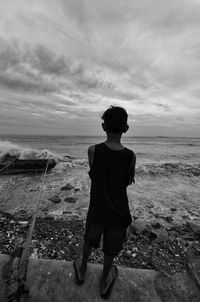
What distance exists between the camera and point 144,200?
7.42m

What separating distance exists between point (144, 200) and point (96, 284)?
18.3 feet

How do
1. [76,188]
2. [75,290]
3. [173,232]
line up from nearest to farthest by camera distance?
[75,290], [173,232], [76,188]

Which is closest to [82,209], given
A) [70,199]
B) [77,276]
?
[70,199]

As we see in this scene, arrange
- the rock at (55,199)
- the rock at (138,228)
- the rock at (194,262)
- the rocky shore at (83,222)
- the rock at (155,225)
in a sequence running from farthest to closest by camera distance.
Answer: the rock at (55,199)
the rock at (155,225)
the rock at (138,228)
the rocky shore at (83,222)
the rock at (194,262)

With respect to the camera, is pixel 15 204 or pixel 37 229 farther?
pixel 15 204

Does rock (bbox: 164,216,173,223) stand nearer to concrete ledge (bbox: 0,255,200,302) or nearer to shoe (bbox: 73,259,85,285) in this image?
concrete ledge (bbox: 0,255,200,302)

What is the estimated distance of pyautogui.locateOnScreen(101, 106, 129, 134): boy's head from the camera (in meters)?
1.91

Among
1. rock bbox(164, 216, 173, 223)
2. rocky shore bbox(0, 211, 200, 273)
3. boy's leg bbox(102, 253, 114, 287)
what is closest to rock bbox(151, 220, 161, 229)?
rocky shore bbox(0, 211, 200, 273)

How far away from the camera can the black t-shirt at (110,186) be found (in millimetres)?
1904

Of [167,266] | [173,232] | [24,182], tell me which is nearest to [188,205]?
[173,232]

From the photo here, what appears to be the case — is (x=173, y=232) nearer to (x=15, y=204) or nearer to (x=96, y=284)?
(x=96, y=284)

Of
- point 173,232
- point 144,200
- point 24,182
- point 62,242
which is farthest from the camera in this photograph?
point 24,182

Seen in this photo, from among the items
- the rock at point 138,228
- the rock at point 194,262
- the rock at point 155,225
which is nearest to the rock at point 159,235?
the rock at point 138,228

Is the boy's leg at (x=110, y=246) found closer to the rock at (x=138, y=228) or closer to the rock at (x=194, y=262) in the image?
the rock at (x=194, y=262)
